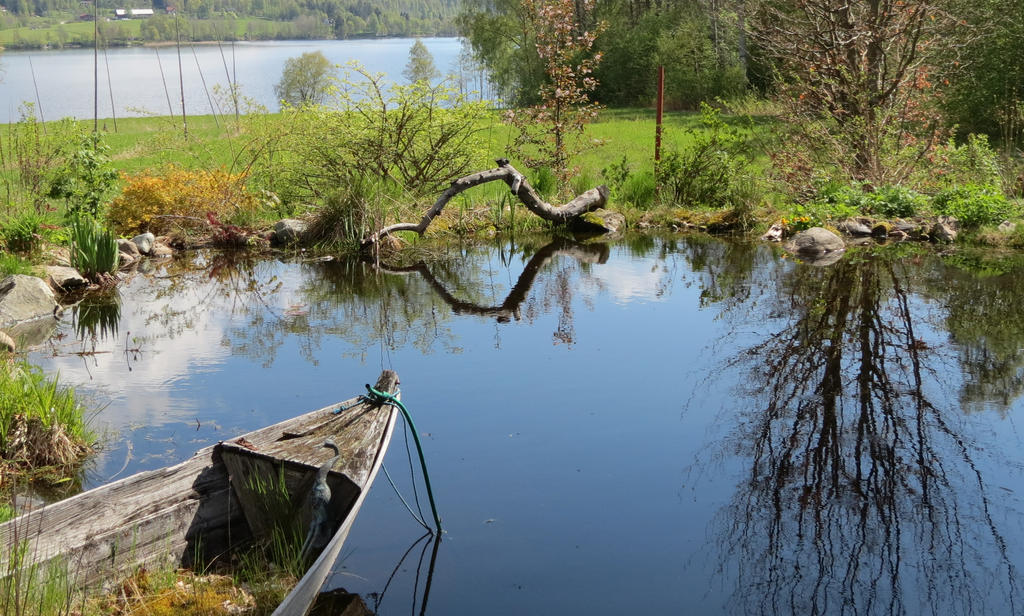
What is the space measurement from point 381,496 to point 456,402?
1.73 meters

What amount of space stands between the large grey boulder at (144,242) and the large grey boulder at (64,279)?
2078 mm

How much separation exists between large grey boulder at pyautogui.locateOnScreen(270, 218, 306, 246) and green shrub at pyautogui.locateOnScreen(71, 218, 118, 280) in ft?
8.80

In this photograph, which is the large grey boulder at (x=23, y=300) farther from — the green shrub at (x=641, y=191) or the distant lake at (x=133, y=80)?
the green shrub at (x=641, y=191)

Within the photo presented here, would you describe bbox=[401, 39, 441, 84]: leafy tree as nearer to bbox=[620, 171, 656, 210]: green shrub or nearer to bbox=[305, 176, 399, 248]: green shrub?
bbox=[620, 171, 656, 210]: green shrub

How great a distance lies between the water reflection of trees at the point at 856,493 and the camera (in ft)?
16.0

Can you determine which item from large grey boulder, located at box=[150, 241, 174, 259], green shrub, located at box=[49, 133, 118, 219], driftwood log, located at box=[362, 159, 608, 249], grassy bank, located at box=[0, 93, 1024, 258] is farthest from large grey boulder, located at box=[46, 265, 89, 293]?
driftwood log, located at box=[362, 159, 608, 249]

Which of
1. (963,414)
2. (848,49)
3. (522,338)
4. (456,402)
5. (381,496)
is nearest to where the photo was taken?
(381,496)

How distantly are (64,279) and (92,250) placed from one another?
2.00 feet

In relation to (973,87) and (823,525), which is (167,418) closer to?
(823,525)

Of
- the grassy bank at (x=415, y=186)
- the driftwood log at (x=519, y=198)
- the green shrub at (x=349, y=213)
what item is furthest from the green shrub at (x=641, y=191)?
the green shrub at (x=349, y=213)

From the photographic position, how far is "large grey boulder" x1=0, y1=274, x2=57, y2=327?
34.1 ft

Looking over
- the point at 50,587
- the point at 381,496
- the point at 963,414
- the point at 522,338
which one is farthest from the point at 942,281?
the point at 50,587

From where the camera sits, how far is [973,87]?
20594mm

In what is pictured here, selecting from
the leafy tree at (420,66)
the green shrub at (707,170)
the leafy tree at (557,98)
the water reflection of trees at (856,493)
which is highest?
the leafy tree at (420,66)
